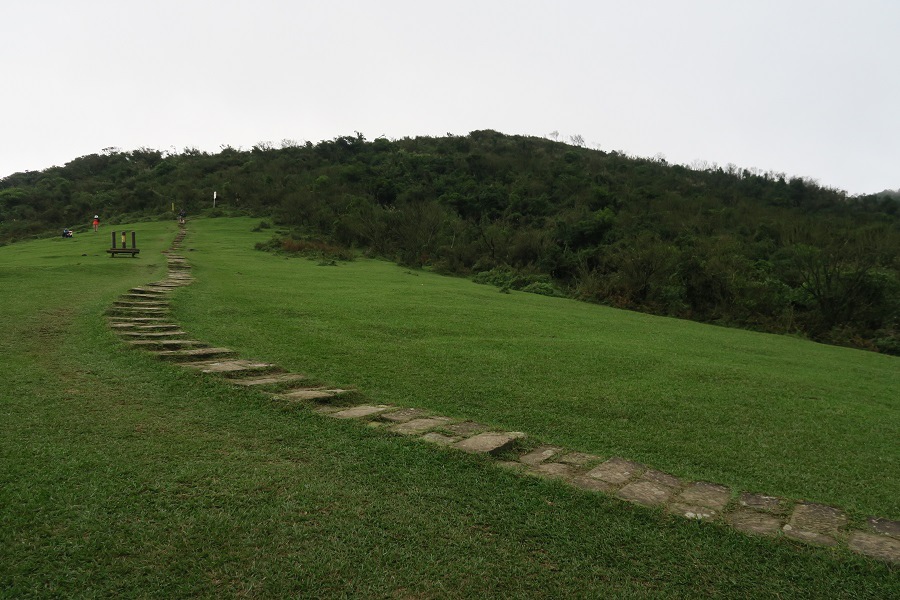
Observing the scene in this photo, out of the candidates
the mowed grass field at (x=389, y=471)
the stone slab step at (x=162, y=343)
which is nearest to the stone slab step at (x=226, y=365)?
the mowed grass field at (x=389, y=471)

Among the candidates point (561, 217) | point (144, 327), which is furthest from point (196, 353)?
point (561, 217)

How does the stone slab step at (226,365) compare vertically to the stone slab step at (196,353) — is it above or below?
below

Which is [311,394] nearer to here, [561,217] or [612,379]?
[612,379]

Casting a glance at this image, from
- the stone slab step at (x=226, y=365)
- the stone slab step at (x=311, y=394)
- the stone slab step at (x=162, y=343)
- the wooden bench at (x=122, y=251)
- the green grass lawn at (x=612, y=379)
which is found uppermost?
the wooden bench at (x=122, y=251)

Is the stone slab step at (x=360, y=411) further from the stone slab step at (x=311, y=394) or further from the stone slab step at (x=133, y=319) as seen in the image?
the stone slab step at (x=133, y=319)

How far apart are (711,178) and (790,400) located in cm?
6180

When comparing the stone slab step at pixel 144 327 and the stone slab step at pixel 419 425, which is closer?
the stone slab step at pixel 419 425

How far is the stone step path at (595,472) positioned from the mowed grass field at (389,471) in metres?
0.20

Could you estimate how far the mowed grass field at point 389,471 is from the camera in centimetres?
280

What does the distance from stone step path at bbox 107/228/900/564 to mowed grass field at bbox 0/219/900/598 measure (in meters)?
0.20

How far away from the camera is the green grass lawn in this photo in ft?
15.8

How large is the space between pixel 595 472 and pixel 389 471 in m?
1.59

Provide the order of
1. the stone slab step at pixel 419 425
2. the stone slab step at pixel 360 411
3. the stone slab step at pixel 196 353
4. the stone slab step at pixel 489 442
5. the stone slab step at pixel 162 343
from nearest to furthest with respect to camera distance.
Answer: the stone slab step at pixel 489 442 → the stone slab step at pixel 419 425 → the stone slab step at pixel 360 411 → the stone slab step at pixel 196 353 → the stone slab step at pixel 162 343

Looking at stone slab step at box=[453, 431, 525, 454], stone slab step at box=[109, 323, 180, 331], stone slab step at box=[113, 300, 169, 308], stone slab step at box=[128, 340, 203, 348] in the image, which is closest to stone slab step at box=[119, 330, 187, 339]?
stone slab step at box=[109, 323, 180, 331]
